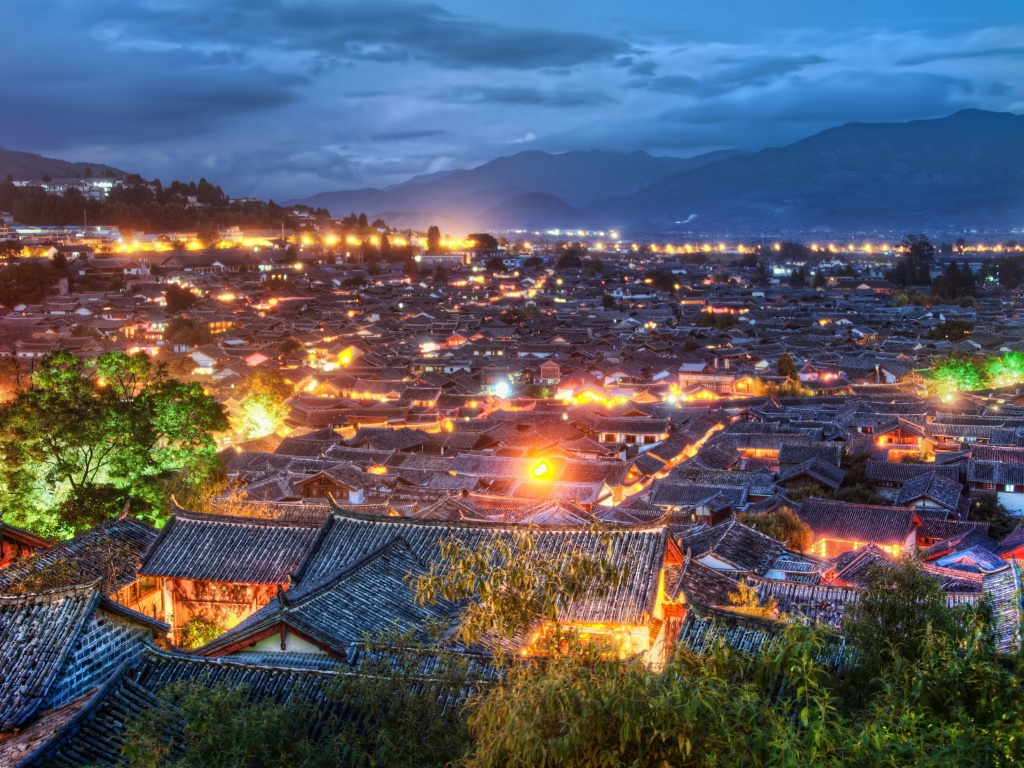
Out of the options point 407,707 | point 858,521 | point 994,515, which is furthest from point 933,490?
point 407,707

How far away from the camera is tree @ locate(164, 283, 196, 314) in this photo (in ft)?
214

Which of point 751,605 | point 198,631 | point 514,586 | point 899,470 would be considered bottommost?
point 899,470

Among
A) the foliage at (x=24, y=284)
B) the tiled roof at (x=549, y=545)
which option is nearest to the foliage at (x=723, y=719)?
the tiled roof at (x=549, y=545)

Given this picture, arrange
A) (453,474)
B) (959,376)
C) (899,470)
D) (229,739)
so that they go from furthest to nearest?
(959,376)
(453,474)
(899,470)
(229,739)

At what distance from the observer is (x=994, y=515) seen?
24641 mm

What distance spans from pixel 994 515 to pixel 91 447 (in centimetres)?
2326

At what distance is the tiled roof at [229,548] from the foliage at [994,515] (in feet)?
63.6

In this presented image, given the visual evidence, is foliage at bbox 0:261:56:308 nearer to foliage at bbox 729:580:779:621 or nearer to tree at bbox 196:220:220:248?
tree at bbox 196:220:220:248

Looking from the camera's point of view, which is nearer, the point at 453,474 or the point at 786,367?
the point at 453,474

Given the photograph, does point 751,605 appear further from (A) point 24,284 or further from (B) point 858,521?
(A) point 24,284

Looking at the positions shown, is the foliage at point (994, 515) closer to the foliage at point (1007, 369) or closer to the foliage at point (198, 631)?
the foliage at point (198, 631)

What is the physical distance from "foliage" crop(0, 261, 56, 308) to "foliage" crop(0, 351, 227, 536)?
57253 mm

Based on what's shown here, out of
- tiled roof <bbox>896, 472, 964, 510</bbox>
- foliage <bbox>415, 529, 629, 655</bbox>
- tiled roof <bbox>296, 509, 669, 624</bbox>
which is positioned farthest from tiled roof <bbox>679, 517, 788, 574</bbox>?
foliage <bbox>415, 529, 629, 655</bbox>

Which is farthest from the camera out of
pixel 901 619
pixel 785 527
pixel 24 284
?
pixel 24 284
